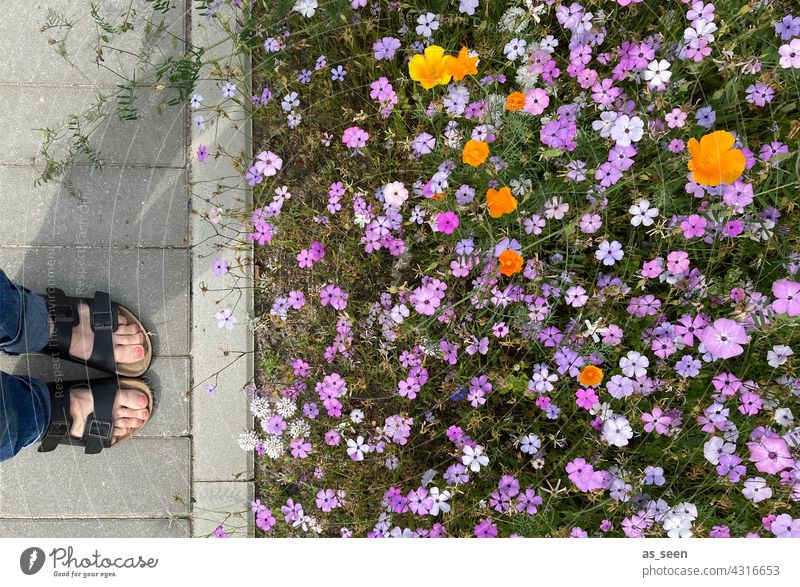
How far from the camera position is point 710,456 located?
193cm

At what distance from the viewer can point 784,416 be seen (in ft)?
6.09

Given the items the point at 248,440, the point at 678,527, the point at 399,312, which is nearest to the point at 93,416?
the point at 248,440

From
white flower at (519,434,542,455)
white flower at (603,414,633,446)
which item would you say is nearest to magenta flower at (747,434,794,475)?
white flower at (603,414,633,446)

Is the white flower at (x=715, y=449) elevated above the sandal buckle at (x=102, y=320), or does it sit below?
below

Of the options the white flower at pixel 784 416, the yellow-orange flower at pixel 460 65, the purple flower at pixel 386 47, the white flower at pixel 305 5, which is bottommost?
the white flower at pixel 784 416

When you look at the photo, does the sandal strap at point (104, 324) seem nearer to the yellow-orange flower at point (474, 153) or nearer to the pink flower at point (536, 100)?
the yellow-orange flower at point (474, 153)

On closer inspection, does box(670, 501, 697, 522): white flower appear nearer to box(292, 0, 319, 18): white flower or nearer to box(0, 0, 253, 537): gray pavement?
box(0, 0, 253, 537): gray pavement

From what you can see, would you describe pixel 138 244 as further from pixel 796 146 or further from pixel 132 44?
pixel 796 146

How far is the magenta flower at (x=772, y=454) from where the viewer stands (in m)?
1.83

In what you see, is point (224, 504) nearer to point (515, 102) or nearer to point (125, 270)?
point (125, 270)

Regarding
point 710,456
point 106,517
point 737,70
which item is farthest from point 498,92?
point 106,517

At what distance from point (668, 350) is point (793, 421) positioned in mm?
442

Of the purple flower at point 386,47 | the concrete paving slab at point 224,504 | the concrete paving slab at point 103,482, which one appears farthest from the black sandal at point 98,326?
the purple flower at point 386,47
